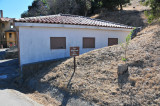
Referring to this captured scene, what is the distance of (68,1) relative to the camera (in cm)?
2758

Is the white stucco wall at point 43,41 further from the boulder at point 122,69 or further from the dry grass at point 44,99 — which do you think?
A: the boulder at point 122,69

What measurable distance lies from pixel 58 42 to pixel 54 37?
18.1 inches

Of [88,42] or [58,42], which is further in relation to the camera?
[88,42]

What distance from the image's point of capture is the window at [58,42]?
1006 centimetres

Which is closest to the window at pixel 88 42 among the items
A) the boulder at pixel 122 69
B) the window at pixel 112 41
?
the window at pixel 112 41

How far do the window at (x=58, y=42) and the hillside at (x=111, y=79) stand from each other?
269 centimetres

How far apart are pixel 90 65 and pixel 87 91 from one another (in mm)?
1958

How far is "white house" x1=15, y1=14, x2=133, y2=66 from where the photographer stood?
30.2 feet

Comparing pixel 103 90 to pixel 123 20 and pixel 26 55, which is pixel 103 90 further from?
pixel 123 20

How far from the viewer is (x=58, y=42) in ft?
33.6

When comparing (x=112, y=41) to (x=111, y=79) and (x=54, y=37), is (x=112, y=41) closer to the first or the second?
(x=54, y=37)

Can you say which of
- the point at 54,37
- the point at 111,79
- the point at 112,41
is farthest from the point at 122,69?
the point at 112,41

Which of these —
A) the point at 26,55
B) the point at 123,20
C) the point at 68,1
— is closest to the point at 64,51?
the point at 26,55

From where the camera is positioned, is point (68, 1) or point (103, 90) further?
point (68, 1)
